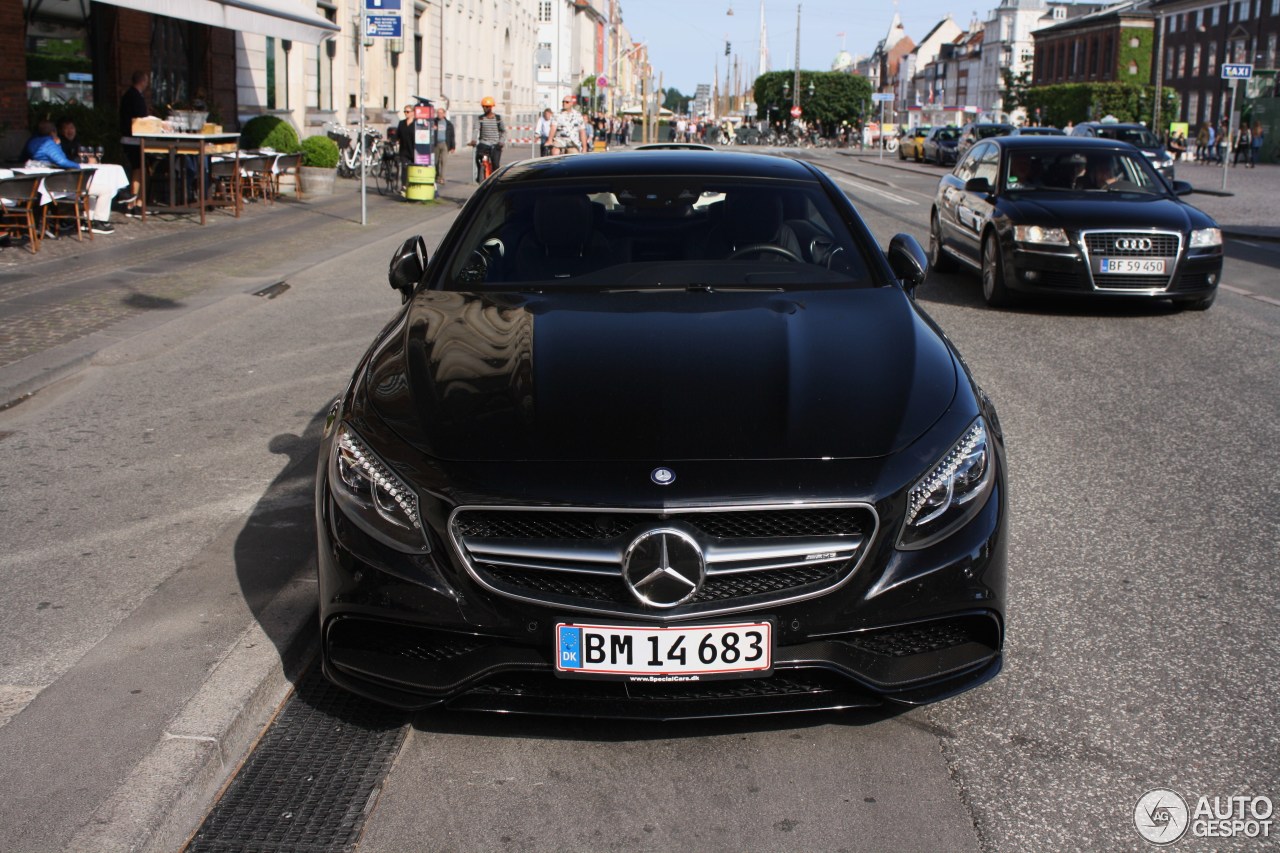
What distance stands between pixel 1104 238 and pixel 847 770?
891 centimetres

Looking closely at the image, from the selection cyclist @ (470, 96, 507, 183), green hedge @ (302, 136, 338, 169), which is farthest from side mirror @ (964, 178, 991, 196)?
cyclist @ (470, 96, 507, 183)

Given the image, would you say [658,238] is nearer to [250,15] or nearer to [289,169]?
[250,15]

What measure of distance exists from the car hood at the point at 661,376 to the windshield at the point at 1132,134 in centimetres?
2553

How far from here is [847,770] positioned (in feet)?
11.3

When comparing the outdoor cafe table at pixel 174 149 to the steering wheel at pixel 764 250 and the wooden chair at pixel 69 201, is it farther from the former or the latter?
the steering wheel at pixel 764 250

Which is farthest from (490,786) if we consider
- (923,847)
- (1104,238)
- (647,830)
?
(1104,238)

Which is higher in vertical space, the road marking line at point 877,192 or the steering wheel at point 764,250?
the steering wheel at point 764,250

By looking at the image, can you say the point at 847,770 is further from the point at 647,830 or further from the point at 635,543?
the point at 635,543

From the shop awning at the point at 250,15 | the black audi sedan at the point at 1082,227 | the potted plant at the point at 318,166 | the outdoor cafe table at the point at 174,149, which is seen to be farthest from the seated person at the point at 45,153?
the black audi sedan at the point at 1082,227

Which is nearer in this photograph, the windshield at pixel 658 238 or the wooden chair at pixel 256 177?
the windshield at pixel 658 238

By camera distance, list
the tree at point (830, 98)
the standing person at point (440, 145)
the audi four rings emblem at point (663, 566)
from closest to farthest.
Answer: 1. the audi four rings emblem at point (663, 566)
2. the standing person at point (440, 145)
3. the tree at point (830, 98)

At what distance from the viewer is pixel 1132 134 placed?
28500 mm

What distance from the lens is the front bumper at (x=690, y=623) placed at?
3.26 metres

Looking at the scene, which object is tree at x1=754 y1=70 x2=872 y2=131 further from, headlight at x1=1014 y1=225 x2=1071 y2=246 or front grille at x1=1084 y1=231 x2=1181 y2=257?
front grille at x1=1084 y1=231 x2=1181 y2=257
